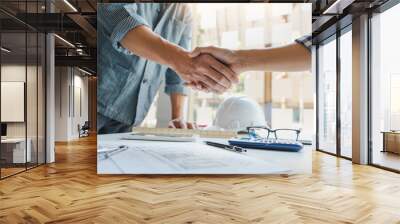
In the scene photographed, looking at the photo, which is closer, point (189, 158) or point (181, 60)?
point (181, 60)

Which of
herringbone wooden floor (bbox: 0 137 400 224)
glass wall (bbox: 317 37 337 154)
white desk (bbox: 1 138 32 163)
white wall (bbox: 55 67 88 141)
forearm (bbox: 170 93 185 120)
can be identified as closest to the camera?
herringbone wooden floor (bbox: 0 137 400 224)

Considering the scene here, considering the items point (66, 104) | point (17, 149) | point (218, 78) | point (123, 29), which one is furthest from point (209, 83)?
point (66, 104)

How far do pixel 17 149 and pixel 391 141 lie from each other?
6.16 metres

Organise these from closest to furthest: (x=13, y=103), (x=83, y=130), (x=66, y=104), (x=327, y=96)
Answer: (x=13, y=103) → (x=327, y=96) → (x=66, y=104) → (x=83, y=130)

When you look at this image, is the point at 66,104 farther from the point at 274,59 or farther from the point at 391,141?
the point at 391,141

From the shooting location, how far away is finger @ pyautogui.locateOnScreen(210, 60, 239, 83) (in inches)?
206

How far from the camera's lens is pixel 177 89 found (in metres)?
5.19

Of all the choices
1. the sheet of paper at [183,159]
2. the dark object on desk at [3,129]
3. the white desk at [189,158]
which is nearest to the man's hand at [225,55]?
the white desk at [189,158]

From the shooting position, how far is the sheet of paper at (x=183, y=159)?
208 inches

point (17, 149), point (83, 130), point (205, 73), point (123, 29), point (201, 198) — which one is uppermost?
point (123, 29)

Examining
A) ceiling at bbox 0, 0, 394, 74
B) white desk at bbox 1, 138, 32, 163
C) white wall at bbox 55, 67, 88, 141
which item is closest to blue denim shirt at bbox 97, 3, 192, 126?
ceiling at bbox 0, 0, 394, 74

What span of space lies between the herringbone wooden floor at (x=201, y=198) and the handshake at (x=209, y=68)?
4.48 feet

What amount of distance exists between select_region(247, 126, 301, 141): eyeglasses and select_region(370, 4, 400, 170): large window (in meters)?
1.97

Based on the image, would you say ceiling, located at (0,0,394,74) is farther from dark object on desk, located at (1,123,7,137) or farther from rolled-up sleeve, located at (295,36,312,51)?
dark object on desk, located at (1,123,7,137)
